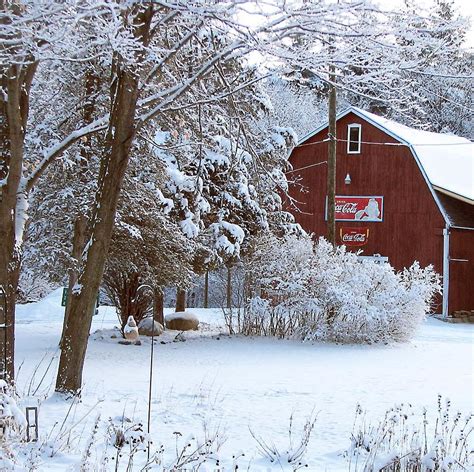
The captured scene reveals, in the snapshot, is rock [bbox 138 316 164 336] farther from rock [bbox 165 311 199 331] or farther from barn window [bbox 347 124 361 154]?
barn window [bbox 347 124 361 154]

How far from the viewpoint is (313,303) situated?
55.1 feet

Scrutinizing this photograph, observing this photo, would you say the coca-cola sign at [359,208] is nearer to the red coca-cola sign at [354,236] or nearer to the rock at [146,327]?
the red coca-cola sign at [354,236]

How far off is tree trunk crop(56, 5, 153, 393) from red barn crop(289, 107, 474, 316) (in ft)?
59.3

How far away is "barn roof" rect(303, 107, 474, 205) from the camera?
25875 mm

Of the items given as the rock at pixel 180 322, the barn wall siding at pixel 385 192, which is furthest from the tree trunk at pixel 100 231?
the barn wall siding at pixel 385 192

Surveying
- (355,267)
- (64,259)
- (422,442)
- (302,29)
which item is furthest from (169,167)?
(422,442)

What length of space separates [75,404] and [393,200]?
2041cm

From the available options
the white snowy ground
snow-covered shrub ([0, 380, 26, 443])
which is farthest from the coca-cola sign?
snow-covered shrub ([0, 380, 26, 443])

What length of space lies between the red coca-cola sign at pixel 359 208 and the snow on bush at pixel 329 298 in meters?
9.60

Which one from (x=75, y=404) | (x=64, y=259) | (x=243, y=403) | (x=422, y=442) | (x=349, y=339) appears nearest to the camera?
(x=422, y=442)

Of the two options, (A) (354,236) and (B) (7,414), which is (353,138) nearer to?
(A) (354,236)

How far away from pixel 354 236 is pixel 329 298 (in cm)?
1094

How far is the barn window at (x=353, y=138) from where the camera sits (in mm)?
27578

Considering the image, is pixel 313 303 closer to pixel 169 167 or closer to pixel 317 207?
pixel 169 167
